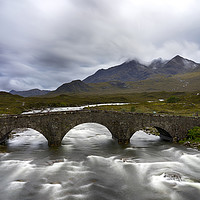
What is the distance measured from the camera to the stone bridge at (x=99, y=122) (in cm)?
2253

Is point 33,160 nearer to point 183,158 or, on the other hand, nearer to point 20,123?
point 20,123

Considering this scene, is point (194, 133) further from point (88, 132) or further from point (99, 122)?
point (88, 132)

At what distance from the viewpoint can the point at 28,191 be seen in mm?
13719

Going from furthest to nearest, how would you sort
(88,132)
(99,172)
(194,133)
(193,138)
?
(88,132), (194,133), (193,138), (99,172)

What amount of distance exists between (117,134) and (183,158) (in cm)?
929

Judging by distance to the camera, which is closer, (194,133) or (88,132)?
(194,133)

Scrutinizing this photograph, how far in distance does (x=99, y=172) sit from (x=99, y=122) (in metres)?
9.05

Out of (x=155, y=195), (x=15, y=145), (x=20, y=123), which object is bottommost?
(x=155, y=195)

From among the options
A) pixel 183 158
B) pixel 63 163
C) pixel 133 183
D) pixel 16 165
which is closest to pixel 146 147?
pixel 183 158

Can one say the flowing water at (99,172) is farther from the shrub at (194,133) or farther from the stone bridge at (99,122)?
the shrub at (194,133)

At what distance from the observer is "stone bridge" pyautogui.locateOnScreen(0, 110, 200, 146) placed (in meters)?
22.5

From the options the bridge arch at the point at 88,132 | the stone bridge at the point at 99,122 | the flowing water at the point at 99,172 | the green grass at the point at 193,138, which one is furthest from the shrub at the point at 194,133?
the bridge arch at the point at 88,132

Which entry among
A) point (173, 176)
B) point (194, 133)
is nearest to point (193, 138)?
point (194, 133)

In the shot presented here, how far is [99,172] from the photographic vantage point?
17.5 m
